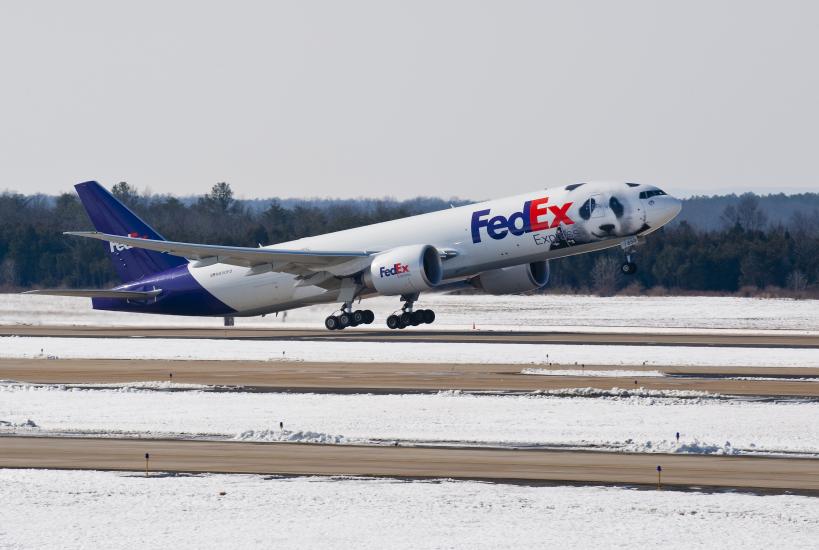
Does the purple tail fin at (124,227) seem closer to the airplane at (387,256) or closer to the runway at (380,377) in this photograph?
the airplane at (387,256)

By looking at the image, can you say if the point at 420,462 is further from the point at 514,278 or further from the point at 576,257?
the point at 576,257

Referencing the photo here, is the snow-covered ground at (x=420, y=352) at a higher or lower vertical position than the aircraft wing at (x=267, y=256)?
lower

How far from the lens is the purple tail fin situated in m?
58.3

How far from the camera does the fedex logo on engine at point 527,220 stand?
50031mm

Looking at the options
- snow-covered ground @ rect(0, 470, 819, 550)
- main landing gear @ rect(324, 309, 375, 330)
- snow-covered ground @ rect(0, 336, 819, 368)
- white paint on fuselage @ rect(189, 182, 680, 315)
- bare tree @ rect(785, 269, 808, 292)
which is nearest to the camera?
snow-covered ground @ rect(0, 470, 819, 550)

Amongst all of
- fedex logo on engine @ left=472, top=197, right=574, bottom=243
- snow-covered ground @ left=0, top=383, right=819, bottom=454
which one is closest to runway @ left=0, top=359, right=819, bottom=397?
snow-covered ground @ left=0, top=383, right=819, bottom=454

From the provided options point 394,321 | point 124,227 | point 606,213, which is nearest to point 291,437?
point 606,213

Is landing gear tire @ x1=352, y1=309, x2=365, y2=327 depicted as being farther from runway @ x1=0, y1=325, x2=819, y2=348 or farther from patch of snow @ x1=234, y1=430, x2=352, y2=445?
patch of snow @ x1=234, y1=430, x2=352, y2=445

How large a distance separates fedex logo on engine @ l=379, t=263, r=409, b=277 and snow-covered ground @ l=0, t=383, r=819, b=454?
69.7 feet

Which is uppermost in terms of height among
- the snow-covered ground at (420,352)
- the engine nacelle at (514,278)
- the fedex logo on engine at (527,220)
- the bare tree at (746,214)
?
the bare tree at (746,214)

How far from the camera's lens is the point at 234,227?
306ft

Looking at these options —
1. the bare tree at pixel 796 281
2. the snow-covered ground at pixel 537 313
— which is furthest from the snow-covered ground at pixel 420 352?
the bare tree at pixel 796 281

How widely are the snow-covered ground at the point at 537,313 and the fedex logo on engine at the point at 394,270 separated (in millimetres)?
6833

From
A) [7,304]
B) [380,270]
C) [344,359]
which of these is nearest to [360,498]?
[344,359]
